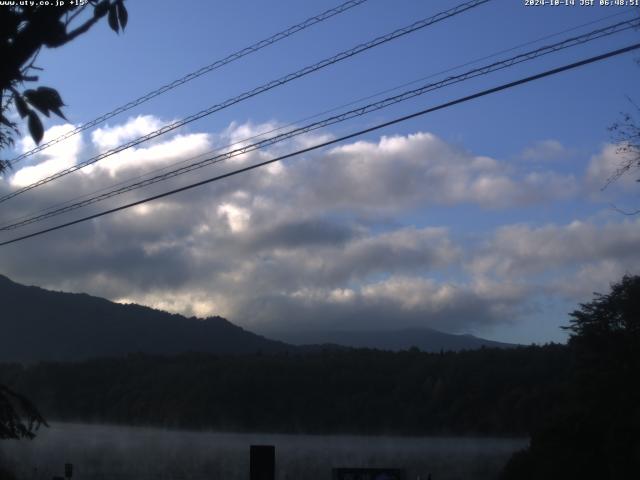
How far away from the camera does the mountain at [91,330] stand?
103m

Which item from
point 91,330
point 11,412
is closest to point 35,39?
point 11,412

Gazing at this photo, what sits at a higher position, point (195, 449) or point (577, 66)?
point (577, 66)

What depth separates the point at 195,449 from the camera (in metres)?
64.5

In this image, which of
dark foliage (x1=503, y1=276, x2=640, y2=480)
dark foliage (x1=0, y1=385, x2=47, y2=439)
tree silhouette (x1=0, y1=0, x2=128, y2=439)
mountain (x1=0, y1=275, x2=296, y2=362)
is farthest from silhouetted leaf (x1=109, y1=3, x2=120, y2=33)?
mountain (x1=0, y1=275, x2=296, y2=362)

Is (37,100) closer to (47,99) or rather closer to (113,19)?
(47,99)

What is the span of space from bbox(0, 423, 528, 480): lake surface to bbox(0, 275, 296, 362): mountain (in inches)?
1270

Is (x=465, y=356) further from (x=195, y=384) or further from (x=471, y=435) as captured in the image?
(x=195, y=384)

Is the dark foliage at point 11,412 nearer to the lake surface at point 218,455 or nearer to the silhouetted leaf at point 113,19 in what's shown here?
the silhouetted leaf at point 113,19

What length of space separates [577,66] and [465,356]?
72062mm

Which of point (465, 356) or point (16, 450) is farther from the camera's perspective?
point (465, 356)

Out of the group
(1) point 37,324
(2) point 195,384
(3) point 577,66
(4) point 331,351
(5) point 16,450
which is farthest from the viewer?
(1) point 37,324

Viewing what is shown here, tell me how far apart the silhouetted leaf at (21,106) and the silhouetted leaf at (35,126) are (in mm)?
33

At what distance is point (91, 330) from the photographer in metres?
117

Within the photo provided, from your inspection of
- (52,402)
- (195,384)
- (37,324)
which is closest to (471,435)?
(195,384)
